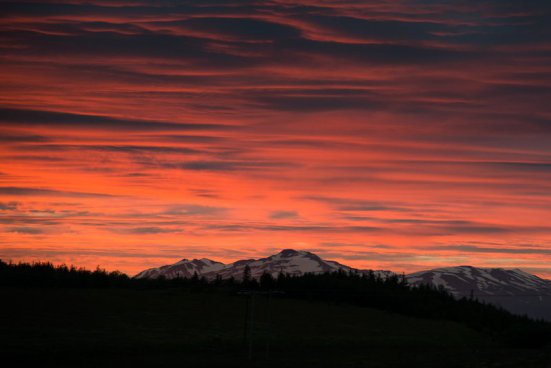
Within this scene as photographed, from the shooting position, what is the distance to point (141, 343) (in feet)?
182

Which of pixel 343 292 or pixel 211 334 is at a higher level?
pixel 343 292

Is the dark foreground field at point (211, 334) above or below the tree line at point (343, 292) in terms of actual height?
below

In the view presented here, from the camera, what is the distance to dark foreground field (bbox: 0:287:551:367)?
49.7 meters

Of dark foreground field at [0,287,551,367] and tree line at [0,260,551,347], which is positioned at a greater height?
tree line at [0,260,551,347]

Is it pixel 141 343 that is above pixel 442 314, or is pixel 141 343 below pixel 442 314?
below

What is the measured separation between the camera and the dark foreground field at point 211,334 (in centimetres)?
4966

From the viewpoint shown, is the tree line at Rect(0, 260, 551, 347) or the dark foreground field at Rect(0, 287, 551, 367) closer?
the dark foreground field at Rect(0, 287, 551, 367)

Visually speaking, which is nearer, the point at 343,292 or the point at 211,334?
the point at 211,334

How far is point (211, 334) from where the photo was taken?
6259cm

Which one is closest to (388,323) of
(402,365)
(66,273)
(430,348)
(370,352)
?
(430,348)

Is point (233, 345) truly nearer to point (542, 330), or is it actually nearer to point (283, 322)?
point (283, 322)

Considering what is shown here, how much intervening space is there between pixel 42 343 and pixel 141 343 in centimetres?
775

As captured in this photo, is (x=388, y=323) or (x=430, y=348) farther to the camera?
(x=388, y=323)

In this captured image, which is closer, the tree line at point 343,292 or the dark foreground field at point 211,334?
the dark foreground field at point 211,334
